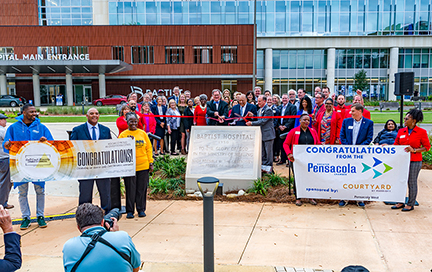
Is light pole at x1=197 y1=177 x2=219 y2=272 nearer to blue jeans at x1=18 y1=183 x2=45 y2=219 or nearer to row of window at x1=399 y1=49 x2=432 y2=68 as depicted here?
blue jeans at x1=18 y1=183 x2=45 y2=219

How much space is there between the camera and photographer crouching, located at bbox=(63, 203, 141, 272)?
256 centimetres

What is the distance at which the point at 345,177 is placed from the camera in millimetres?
7102

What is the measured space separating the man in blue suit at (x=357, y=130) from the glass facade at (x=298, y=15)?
46773 mm

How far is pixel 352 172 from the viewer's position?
709 cm

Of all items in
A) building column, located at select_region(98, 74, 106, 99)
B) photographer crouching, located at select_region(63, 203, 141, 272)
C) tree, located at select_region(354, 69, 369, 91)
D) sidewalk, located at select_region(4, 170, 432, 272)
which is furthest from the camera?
tree, located at select_region(354, 69, 369, 91)

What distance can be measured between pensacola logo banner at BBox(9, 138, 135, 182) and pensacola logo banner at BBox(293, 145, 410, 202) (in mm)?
3414

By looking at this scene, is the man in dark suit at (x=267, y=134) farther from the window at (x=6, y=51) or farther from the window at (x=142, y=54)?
the window at (x=6, y=51)

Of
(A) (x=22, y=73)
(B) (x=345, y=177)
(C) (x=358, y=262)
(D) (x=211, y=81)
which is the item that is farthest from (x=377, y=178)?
(A) (x=22, y=73)

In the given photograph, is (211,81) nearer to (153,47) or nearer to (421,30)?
(153,47)

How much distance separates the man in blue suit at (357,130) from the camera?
724 centimetres

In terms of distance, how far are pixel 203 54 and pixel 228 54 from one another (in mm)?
3270

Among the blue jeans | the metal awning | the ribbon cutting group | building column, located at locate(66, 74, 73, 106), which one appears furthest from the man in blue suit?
building column, located at locate(66, 74, 73, 106)

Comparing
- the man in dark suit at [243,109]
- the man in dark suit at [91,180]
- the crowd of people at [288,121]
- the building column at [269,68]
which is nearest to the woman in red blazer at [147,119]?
the crowd of people at [288,121]

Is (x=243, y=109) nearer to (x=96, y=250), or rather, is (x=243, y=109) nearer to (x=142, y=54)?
(x=96, y=250)
